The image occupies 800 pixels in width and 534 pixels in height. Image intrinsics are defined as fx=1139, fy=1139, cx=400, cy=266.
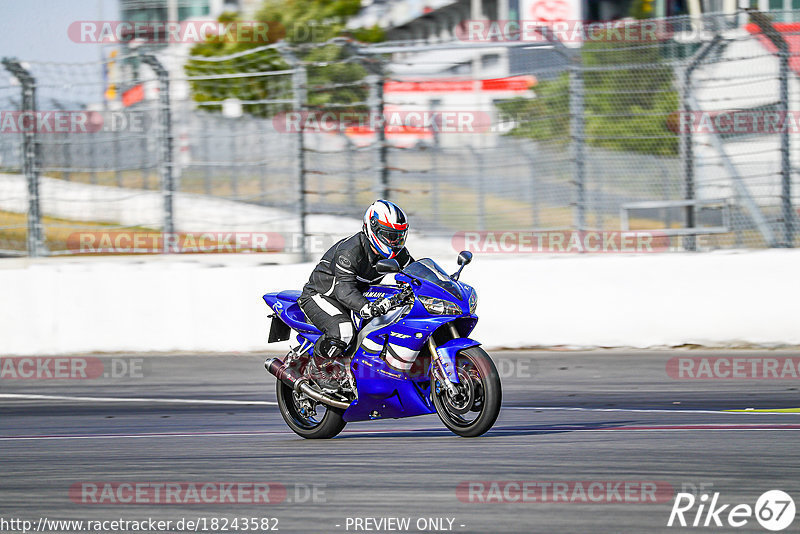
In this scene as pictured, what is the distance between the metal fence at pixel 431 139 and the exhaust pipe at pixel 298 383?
4.97 metres

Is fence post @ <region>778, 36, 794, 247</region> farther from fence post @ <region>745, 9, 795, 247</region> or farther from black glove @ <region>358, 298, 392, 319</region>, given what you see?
black glove @ <region>358, 298, 392, 319</region>

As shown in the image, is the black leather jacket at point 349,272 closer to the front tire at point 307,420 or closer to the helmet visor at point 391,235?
the helmet visor at point 391,235

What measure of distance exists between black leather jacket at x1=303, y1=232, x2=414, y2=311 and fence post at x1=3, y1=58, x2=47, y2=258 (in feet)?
25.2

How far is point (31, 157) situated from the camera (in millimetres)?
14258

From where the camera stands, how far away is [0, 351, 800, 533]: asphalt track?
17.6 feet

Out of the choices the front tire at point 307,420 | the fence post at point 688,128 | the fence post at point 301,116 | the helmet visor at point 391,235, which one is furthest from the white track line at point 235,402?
the fence post at point 688,128

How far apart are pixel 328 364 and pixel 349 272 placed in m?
0.67

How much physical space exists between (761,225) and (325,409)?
6197 millimetres

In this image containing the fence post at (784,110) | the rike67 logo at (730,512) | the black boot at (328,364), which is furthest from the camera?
the fence post at (784,110)

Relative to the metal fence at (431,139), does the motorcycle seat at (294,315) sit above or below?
below

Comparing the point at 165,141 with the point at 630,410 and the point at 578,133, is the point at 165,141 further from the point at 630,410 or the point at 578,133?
the point at 630,410

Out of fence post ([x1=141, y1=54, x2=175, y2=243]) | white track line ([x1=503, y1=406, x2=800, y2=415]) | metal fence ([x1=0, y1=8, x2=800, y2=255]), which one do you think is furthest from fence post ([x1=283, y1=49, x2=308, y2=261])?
white track line ([x1=503, y1=406, x2=800, y2=415])

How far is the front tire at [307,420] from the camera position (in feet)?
25.2

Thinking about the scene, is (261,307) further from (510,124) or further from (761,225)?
(761,225)
